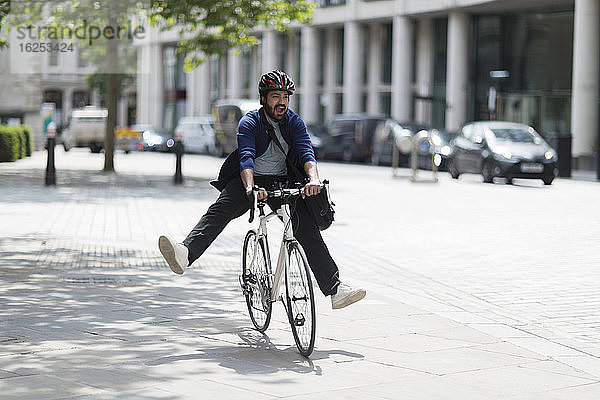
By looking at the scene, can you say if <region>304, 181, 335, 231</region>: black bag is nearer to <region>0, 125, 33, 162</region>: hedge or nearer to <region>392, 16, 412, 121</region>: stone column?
<region>0, 125, 33, 162</region>: hedge

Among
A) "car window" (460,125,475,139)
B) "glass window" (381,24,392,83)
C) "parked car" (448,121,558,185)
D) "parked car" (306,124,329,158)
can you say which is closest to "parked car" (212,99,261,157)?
"parked car" (306,124,329,158)

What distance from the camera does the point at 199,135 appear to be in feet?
169

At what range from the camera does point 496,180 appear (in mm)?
30766

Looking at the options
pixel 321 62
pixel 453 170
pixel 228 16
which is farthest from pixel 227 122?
pixel 228 16

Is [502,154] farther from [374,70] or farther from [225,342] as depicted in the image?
[374,70]

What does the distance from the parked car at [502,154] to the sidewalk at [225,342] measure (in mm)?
16169

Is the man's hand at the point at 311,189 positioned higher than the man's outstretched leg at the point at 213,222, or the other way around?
the man's hand at the point at 311,189

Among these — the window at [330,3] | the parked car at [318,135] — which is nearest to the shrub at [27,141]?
the parked car at [318,135]

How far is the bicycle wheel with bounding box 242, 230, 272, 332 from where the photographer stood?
285 inches

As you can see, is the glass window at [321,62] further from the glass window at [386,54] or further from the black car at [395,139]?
the black car at [395,139]

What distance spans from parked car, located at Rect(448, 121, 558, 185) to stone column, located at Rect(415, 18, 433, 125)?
23.0 metres

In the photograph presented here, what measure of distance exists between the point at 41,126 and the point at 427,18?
17.9 metres

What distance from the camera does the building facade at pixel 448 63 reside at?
132 feet

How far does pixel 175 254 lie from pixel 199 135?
146 ft
